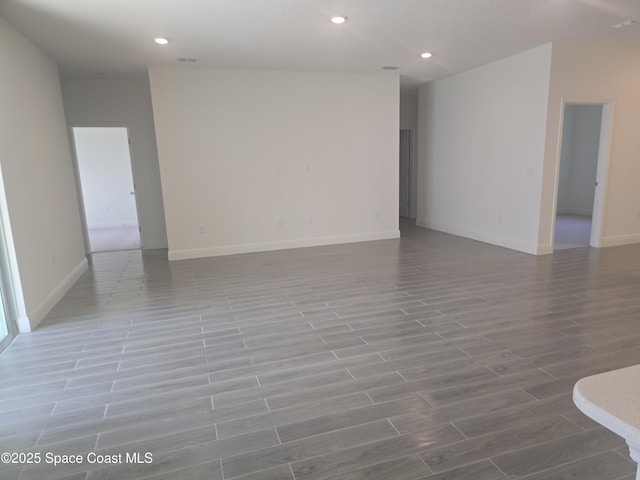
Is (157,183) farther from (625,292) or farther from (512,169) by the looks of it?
(625,292)

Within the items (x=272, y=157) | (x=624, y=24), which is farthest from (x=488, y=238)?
(x=272, y=157)

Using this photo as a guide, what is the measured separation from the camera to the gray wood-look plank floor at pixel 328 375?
73.6 inches

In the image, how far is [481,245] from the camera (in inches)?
251

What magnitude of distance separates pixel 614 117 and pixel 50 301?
296 inches

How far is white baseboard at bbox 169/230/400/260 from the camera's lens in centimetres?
613

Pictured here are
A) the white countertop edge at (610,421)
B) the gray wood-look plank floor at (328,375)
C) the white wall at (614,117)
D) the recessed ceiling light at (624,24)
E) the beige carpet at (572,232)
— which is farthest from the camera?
the beige carpet at (572,232)

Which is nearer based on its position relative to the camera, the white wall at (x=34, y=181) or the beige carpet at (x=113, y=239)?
the white wall at (x=34, y=181)

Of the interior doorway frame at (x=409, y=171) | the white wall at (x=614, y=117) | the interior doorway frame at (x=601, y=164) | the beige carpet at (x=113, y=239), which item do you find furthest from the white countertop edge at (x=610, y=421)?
the interior doorway frame at (x=409, y=171)

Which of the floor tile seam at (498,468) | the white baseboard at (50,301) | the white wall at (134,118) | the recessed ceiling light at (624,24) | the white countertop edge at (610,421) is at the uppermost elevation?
the recessed ceiling light at (624,24)

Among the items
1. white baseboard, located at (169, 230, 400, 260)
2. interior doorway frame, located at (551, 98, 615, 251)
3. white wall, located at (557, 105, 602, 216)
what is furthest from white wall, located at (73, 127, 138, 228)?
white wall, located at (557, 105, 602, 216)

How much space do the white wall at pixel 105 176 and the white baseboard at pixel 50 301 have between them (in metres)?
4.48

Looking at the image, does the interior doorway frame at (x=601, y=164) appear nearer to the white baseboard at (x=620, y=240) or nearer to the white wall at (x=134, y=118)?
the white baseboard at (x=620, y=240)

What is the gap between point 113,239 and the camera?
7992 mm

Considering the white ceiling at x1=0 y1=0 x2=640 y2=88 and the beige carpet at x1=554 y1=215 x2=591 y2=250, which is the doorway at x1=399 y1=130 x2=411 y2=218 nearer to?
the beige carpet at x1=554 y1=215 x2=591 y2=250
